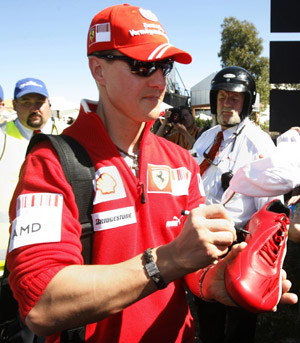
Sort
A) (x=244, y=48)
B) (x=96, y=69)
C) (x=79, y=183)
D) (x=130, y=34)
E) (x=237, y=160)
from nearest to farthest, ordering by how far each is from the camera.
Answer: (x=79, y=183) → (x=130, y=34) → (x=96, y=69) → (x=237, y=160) → (x=244, y=48)

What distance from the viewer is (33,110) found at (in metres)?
3.80

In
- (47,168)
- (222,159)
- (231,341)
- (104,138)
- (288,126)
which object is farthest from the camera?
(288,126)

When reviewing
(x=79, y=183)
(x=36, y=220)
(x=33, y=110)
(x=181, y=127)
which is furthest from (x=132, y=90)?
(x=181, y=127)

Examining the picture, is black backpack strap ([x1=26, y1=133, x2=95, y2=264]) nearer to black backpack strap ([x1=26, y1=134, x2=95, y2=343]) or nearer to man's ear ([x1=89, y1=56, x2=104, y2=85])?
black backpack strap ([x1=26, y1=134, x2=95, y2=343])

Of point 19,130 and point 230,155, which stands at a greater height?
point 19,130

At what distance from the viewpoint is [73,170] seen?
123cm

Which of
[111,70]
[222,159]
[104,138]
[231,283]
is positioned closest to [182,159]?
[104,138]

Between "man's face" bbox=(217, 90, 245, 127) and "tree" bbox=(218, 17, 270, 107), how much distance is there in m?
23.5

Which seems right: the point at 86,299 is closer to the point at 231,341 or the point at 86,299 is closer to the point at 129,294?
the point at 129,294

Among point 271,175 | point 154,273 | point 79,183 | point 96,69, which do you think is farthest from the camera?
point 271,175

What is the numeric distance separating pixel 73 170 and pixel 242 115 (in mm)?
2688

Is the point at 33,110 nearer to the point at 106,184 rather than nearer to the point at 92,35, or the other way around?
the point at 92,35

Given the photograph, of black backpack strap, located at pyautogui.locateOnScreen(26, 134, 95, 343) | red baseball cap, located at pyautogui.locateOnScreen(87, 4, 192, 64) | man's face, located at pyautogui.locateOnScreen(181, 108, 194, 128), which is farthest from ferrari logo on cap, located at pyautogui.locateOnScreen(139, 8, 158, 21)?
man's face, located at pyautogui.locateOnScreen(181, 108, 194, 128)

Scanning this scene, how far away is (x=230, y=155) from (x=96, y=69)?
2108 mm
